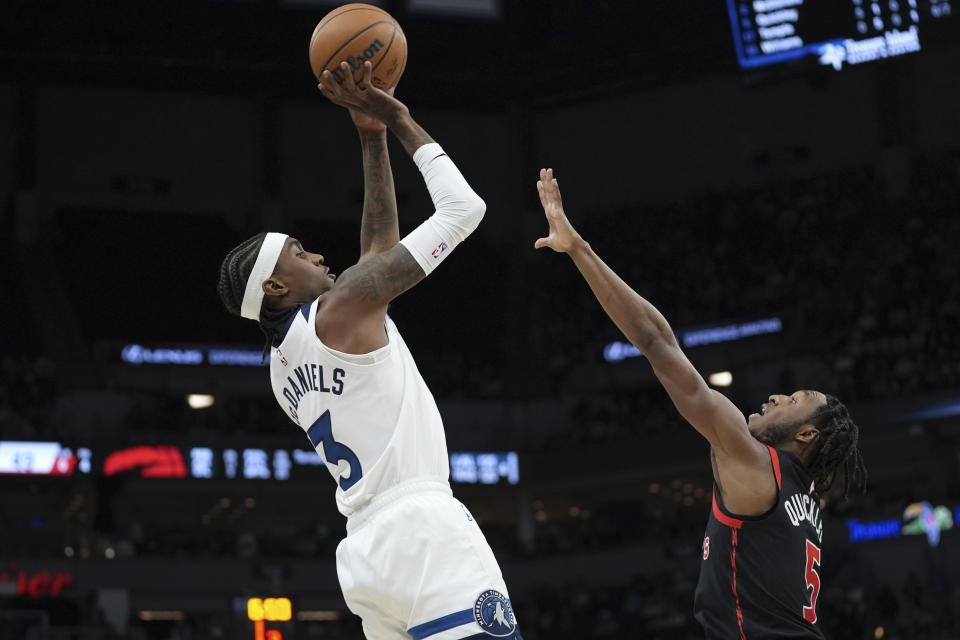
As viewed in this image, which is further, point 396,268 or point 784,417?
point 784,417

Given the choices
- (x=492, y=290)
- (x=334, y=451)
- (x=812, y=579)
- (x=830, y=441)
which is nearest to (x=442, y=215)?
(x=334, y=451)

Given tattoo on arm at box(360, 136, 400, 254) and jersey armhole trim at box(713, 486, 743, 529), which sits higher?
tattoo on arm at box(360, 136, 400, 254)

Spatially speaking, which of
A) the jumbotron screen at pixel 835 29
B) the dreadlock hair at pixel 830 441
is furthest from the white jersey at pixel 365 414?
the jumbotron screen at pixel 835 29

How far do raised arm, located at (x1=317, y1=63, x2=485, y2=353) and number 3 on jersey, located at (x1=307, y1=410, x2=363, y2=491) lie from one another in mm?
281

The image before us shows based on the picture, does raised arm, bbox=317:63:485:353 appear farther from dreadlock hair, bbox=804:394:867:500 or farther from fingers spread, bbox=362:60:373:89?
dreadlock hair, bbox=804:394:867:500

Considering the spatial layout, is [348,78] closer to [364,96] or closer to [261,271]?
[364,96]

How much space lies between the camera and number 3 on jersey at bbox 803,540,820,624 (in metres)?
4.25

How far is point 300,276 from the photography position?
14.2 feet

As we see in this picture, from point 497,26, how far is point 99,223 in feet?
34.2

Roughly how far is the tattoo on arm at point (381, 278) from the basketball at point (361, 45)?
915 millimetres

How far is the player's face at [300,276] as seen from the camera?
170 inches

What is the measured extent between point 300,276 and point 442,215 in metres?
0.57

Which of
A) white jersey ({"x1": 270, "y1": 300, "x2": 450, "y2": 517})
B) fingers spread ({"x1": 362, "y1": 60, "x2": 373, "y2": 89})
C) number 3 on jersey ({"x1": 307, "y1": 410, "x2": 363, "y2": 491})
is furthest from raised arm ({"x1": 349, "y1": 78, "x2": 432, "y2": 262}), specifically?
number 3 on jersey ({"x1": 307, "y1": 410, "x2": 363, "y2": 491})

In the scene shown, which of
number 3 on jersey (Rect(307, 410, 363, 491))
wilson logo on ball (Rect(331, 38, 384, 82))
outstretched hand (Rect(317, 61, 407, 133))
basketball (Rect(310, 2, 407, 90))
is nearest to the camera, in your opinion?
number 3 on jersey (Rect(307, 410, 363, 491))
